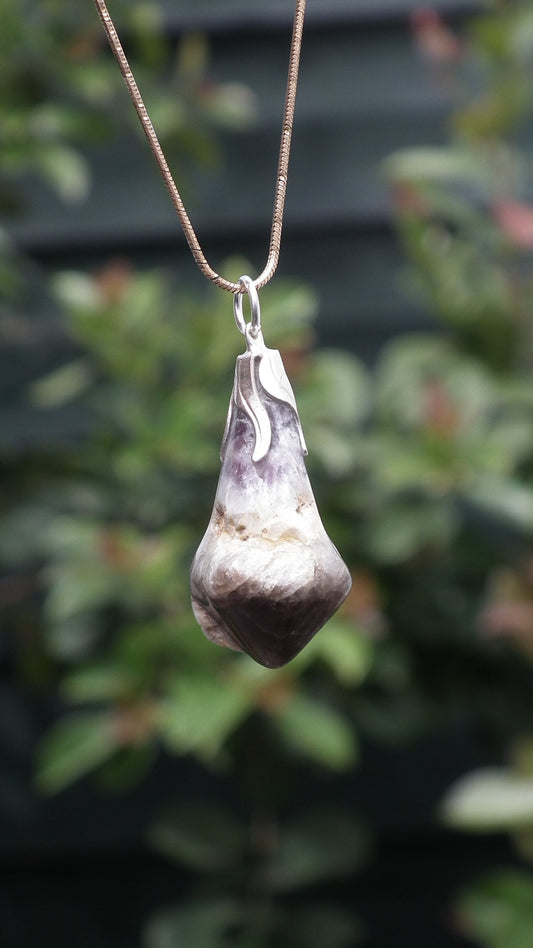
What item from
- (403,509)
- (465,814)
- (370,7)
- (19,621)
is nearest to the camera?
(465,814)

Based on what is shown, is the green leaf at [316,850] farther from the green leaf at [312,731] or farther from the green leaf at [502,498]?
the green leaf at [502,498]

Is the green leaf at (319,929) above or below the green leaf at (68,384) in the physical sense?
below

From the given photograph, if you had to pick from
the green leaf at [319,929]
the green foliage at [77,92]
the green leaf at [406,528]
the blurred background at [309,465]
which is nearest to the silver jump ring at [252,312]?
the blurred background at [309,465]

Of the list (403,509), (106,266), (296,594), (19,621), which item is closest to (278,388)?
(296,594)

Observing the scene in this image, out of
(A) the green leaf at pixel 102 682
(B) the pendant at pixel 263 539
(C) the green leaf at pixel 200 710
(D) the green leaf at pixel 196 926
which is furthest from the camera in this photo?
(D) the green leaf at pixel 196 926

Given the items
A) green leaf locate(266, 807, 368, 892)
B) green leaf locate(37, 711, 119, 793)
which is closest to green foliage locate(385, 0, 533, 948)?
green leaf locate(266, 807, 368, 892)

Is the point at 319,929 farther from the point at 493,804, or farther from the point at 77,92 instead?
the point at 77,92

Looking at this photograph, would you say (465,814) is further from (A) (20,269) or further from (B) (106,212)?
(B) (106,212)
